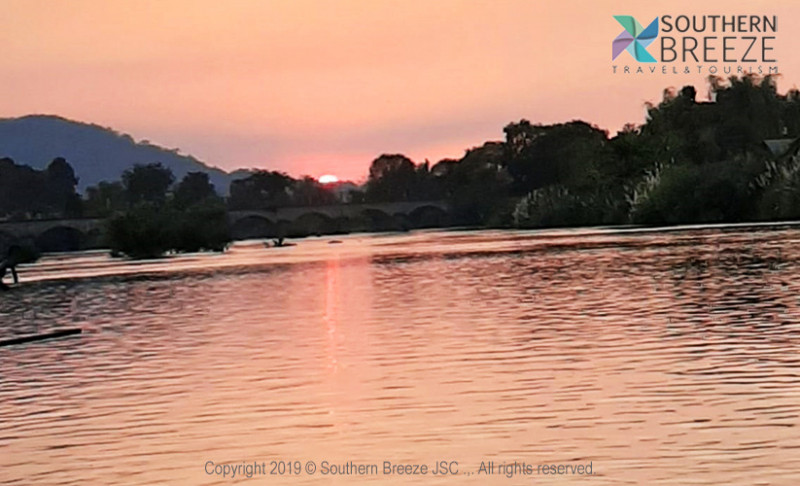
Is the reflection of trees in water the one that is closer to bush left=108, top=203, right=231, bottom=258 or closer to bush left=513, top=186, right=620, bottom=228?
bush left=108, top=203, right=231, bottom=258

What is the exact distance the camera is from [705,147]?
16275 centimetres

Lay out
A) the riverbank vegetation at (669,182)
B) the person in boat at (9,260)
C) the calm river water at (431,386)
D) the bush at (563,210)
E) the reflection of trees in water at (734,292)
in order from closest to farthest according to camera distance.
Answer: the calm river water at (431,386) → the reflection of trees in water at (734,292) → the person in boat at (9,260) → the riverbank vegetation at (669,182) → the bush at (563,210)

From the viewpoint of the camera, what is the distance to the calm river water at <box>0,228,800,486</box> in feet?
60.7

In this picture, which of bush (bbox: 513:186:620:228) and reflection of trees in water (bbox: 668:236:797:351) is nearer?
reflection of trees in water (bbox: 668:236:797:351)

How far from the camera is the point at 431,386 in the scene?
25.0 meters

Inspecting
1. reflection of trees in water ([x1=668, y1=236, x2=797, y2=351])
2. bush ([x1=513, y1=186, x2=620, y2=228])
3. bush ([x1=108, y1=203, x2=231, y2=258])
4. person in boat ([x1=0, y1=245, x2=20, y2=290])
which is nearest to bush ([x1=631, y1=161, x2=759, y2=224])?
bush ([x1=513, y1=186, x2=620, y2=228])

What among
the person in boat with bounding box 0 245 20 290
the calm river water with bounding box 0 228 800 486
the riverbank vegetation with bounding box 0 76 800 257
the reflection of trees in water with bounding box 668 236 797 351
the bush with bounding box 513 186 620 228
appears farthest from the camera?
the bush with bounding box 513 186 620 228

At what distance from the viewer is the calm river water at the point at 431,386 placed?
18.5 m

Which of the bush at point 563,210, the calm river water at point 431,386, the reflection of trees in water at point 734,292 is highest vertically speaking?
the bush at point 563,210

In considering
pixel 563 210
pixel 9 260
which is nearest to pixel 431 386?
pixel 9 260

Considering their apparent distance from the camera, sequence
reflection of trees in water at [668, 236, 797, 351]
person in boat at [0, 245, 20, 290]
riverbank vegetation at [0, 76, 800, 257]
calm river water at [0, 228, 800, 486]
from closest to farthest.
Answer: calm river water at [0, 228, 800, 486]
reflection of trees in water at [668, 236, 797, 351]
person in boat at [0, 245, 20, 290]
riverbank vegetation at [0, 76, 800, 257]

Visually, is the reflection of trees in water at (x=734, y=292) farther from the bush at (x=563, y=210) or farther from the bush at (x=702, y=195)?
the bush at (x=563, y=210)

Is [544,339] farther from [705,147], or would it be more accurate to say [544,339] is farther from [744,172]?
[705,147]

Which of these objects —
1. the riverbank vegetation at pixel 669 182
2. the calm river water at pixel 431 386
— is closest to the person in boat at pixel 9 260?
the calm river water at pixel 431 386
